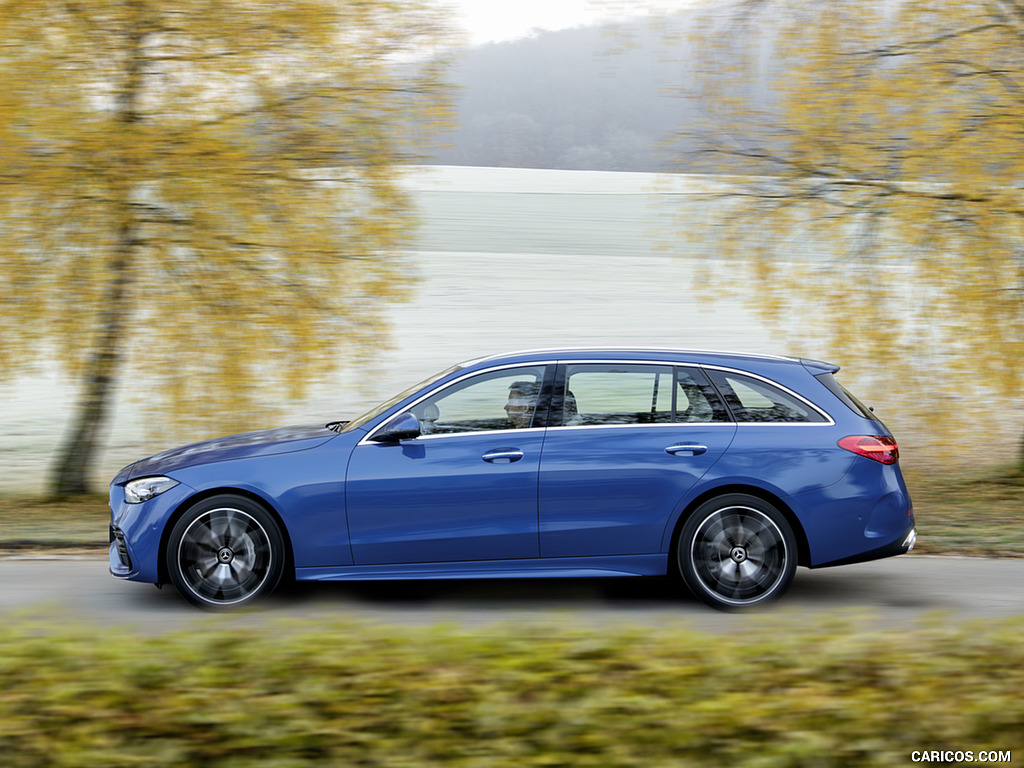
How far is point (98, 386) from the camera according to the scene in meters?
11.3

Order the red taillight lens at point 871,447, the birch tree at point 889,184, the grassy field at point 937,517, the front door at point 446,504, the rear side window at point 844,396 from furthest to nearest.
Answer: the birch tree at point 889,184
the grassy field at point 937,517
the rear side window at point 844,396
the red taillight lens at point 871,447
the front door at point 446,504

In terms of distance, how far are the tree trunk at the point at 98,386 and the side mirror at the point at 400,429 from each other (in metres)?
5.32

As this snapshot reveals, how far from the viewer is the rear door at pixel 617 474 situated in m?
6.40

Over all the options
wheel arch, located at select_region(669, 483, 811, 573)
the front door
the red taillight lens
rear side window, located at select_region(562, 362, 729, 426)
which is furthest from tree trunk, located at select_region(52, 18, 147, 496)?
the red taillight lens

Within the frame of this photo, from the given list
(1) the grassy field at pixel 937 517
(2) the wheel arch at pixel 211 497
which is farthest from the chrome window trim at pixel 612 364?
(1) the grassy field at pixel 937 517

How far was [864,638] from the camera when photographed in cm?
360

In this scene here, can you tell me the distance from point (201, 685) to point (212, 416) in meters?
8.05

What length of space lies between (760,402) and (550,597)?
1.79m

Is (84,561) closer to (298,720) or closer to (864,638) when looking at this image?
(298,720)

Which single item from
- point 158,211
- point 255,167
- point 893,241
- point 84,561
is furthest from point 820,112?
point 84,561

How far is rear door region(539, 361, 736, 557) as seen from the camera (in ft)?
21.0

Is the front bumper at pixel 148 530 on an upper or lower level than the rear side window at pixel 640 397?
lower

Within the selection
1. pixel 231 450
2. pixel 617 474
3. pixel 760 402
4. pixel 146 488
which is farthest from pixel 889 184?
pixel 146 488

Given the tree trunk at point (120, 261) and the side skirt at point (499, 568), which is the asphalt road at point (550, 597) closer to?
the side skirt at point (499, 568)
